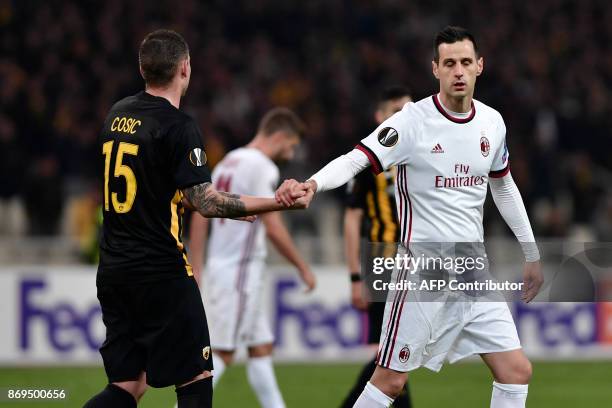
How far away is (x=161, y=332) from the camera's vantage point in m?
5.61

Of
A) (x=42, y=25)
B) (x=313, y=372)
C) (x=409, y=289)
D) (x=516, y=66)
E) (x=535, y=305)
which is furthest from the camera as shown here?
(x=516, y=66)

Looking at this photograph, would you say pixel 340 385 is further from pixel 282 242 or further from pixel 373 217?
pixel 373 217

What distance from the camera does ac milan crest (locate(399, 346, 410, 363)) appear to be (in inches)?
234

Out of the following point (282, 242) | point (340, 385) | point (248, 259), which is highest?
point (282, 242)

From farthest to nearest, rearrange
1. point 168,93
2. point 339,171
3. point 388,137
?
point 388,137
point 339,171
point 168,93

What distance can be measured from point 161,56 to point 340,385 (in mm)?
6263

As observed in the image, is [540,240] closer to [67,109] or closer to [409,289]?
[67,109]

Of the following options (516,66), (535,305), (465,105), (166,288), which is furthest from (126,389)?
(516,66)

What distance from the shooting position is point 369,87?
64.8 ft

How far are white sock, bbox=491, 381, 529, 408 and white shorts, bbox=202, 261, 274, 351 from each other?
8.80 ft

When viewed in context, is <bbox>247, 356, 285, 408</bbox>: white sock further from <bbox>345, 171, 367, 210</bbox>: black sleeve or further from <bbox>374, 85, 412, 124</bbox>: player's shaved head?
<bbox>374, 85, 412, 124</bbox>: player's shaved head

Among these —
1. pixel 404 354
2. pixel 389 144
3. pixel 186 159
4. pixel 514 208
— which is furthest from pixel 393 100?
pixel 186 159

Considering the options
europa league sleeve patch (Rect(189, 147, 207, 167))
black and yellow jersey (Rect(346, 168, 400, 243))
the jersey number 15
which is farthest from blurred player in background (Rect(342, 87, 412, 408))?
the jersey number 15

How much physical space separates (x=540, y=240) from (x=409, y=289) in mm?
11395
